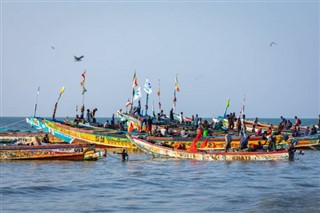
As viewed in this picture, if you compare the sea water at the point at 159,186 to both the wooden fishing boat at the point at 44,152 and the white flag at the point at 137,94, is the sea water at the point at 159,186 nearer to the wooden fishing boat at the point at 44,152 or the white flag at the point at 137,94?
the wooden fishing boat at the point at 44,152

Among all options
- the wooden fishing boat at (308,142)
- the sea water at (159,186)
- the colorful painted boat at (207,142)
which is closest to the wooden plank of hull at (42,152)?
the sea water at (159,186)

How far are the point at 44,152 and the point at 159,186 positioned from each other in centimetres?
1138

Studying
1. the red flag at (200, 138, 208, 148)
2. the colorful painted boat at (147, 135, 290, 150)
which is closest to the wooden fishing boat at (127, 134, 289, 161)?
the colorful painted boat at (147, 135, 290, 150)

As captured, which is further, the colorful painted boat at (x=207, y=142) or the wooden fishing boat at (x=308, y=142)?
the wooden fishing boat at (x=308, y=142)

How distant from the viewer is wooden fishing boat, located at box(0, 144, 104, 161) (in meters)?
32.5

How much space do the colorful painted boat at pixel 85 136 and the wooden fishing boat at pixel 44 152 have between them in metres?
8.30

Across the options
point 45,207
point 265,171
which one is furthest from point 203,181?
point 45,207

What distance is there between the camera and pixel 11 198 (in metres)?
20.3

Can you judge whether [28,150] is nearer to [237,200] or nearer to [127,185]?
[127,185]

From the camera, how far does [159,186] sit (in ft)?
77.6

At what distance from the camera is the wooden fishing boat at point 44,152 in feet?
107

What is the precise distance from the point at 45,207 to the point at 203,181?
9086 mm

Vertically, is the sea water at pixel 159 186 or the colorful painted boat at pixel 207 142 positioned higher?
the colorful painted boat at pixel 207 142

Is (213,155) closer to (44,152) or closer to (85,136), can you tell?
(44,152)
